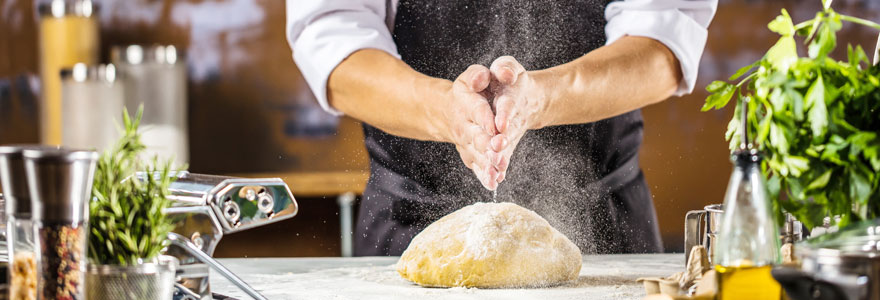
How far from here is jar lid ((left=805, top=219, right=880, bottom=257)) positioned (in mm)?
597

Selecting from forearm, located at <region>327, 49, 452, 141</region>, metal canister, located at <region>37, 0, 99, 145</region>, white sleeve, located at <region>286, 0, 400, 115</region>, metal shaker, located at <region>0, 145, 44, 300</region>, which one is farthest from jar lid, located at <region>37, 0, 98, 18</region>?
metal shaker, located at <region>0, 145, 44, 300</region>

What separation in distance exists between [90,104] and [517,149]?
0.97 metres

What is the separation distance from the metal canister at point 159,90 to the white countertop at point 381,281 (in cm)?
72

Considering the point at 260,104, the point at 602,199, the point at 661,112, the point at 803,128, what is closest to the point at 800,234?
the point at 803,128

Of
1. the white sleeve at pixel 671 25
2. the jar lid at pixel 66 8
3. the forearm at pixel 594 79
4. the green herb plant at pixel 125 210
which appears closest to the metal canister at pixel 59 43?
the jar lid at pixel 66 8

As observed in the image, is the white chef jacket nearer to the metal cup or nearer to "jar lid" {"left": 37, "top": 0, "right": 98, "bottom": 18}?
"jar lid" {"left": 37, "top": 0, "right": 98, "bottom": 18}

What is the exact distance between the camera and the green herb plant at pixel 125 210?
0.67 metres

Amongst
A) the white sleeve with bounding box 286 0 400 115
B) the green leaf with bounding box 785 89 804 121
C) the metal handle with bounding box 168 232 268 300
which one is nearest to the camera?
the green leaf with bounding box 785 89 804 121

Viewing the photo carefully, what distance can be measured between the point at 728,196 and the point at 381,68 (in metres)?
0.91

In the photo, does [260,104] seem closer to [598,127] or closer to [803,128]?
[598,127]

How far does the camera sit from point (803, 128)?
0.70 meters

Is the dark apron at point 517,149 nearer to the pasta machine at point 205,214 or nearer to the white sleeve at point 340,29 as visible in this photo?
the white sleeve at point 340,29

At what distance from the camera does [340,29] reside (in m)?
1.50

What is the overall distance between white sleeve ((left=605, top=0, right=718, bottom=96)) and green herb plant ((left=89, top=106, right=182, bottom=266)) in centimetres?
102
